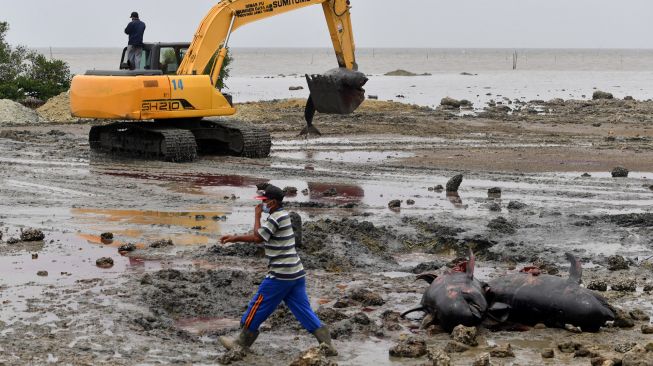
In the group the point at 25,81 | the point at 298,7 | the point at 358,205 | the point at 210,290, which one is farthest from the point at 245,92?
the point at 210,290

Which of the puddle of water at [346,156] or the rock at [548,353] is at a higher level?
the puddle of water at [346,156]

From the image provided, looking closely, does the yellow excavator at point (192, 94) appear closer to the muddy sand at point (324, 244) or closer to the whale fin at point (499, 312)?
the muddy sand at point (324, 244)

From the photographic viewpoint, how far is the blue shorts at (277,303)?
875cm

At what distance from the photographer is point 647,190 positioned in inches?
704

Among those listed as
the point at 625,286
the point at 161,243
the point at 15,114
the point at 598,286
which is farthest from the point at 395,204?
the point at 15,114

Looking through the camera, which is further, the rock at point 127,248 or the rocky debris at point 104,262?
the rock at point 127,248

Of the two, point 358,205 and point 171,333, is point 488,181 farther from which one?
point 171,333

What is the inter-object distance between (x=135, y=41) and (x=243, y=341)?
47.5ft

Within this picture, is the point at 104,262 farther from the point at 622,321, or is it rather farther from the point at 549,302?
the point at 622,321

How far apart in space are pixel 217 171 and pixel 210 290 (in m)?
9.46

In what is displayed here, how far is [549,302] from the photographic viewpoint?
31.5ft

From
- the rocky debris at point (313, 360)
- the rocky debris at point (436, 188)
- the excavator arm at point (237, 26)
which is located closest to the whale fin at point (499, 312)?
the rocky debris at point (313, 360)

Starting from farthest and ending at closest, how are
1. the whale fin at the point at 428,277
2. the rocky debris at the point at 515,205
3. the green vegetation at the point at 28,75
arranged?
the green vegetation at the point at 28,75, the rocky debris at the point at 515,205, the whale fin at the point at 428,277

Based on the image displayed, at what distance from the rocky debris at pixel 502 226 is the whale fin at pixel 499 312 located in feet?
13.8
